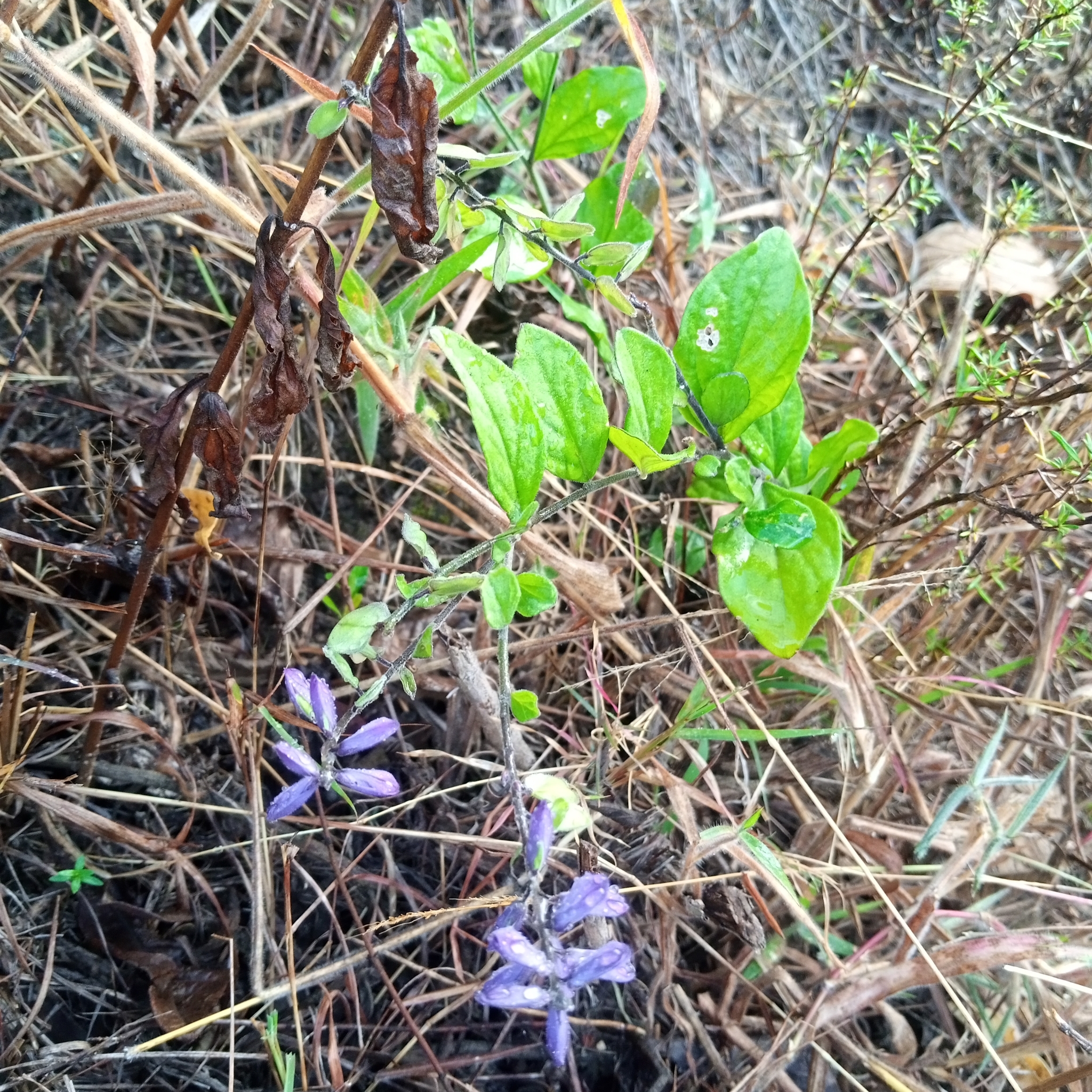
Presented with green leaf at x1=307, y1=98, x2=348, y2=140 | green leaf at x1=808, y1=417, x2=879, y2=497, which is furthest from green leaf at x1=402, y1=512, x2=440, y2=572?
green leaf at x1=808, y1=417, x2=879, y2=497

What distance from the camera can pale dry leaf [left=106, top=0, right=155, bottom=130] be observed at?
1020 mm

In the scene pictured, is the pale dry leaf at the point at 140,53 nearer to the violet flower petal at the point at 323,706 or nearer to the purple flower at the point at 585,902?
the violet flower petal at the point at 323,706

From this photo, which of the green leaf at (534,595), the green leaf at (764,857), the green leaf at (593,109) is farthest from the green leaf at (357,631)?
the green leaf at (593,109)

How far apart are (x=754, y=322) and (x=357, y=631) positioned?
642mm

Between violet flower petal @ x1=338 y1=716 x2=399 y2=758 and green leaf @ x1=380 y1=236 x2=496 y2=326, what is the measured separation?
549 mm

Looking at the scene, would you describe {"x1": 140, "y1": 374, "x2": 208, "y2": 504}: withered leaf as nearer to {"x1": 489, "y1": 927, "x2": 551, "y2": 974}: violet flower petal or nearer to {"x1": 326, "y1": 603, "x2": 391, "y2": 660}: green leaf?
{"x1": 326, "y1": 603, "x2": 391, "y2": 660}: green leaf

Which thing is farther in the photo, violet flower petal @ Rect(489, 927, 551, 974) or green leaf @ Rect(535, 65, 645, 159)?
green leaf @ Rect(535, 65, 645, 159)

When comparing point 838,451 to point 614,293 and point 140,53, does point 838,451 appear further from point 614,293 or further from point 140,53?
point 140,53

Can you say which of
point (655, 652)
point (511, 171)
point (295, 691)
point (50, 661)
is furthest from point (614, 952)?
point (511, 171)

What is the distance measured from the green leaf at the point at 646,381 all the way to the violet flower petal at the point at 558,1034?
594 millimetres

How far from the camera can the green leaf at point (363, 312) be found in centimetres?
104

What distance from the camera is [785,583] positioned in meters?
1.13

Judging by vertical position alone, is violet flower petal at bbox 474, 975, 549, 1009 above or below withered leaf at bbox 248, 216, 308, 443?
below

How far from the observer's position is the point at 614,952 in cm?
81
